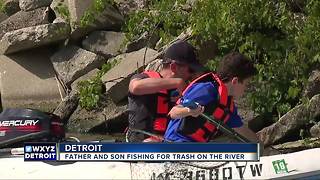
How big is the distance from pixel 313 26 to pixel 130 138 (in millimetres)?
3755

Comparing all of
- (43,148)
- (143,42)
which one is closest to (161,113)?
(43,148)

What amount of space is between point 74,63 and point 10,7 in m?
2.42

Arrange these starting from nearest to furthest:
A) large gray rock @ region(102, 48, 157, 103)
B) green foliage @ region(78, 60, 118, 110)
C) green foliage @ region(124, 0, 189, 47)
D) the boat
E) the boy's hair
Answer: the boat < the boy's hair < large gray rock @ region(102, 48, 157, 103) < green foliage @ region(78, 60, 118, 110) < green foliage @ region(124, 0, 189, 47)

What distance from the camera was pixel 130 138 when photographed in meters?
5.72

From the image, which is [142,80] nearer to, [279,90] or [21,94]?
[279,90]

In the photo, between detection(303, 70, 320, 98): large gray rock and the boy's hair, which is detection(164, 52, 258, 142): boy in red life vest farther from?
detection(303, 70, 320, 98): large gray rock

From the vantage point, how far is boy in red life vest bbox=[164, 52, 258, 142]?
4852 millimetres

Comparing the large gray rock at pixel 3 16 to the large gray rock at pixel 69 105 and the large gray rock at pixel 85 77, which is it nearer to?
the large gray rock at pixel 85 77

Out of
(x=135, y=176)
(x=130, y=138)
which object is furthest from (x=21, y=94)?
(x=135, y=176)

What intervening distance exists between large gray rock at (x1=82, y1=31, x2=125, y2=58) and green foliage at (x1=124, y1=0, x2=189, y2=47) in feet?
0.79

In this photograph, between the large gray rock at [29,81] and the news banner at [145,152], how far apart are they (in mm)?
6475

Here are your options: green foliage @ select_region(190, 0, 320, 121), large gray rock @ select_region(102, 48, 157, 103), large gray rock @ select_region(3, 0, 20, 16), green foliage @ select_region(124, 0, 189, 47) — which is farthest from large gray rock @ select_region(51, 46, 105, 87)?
green foliage @ select_region(190, 0, 320, 121)

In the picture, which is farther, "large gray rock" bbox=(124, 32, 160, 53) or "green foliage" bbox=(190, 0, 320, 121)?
"large gray rock" bbox=(124, 32, 160, 53)

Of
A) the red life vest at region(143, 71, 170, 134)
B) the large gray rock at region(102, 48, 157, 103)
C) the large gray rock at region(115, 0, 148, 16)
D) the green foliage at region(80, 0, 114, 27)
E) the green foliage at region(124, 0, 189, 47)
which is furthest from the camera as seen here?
the large gray rock at region(115, 0, 148, 16)
